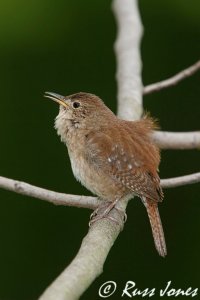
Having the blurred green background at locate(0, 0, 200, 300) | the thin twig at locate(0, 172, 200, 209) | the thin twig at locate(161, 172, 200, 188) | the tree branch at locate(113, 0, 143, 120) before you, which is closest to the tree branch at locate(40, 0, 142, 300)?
the tree branch at locate(113, 0, 143, 120)

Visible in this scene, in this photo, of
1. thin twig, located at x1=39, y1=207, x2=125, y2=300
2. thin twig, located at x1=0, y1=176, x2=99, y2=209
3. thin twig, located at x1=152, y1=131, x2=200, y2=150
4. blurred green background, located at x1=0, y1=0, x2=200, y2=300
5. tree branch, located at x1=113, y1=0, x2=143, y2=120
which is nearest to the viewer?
thin twig, located at x1=39, y1=207, x2=125, y2=300

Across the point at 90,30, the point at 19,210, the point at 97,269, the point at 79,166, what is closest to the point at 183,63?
the point at 90,30

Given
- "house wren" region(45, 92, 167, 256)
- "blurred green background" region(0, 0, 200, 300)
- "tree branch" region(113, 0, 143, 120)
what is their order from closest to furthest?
"house wren" region(45, 92, 167, 256) → "tree branch" region(113, 0, 143, 120) → "blurred green background" region(0, 0, 200, 300)

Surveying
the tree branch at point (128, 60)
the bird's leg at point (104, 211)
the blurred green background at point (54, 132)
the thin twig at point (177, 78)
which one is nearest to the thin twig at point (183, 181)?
the bird's leg at point (104, 211)

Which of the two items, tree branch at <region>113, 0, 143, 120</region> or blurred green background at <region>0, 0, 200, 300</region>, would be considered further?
blurred green background at <region>0, 0, 200, 300</region>

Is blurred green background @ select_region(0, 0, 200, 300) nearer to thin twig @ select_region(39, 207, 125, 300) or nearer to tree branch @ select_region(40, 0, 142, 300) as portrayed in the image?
tree branch @ select_region(40, 0, 142, 300)

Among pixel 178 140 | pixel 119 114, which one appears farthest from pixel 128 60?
pixel 178 140

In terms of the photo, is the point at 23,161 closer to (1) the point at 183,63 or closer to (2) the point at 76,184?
(2) the point at 76,184

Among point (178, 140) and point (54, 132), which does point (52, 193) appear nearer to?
point (178, 140)
